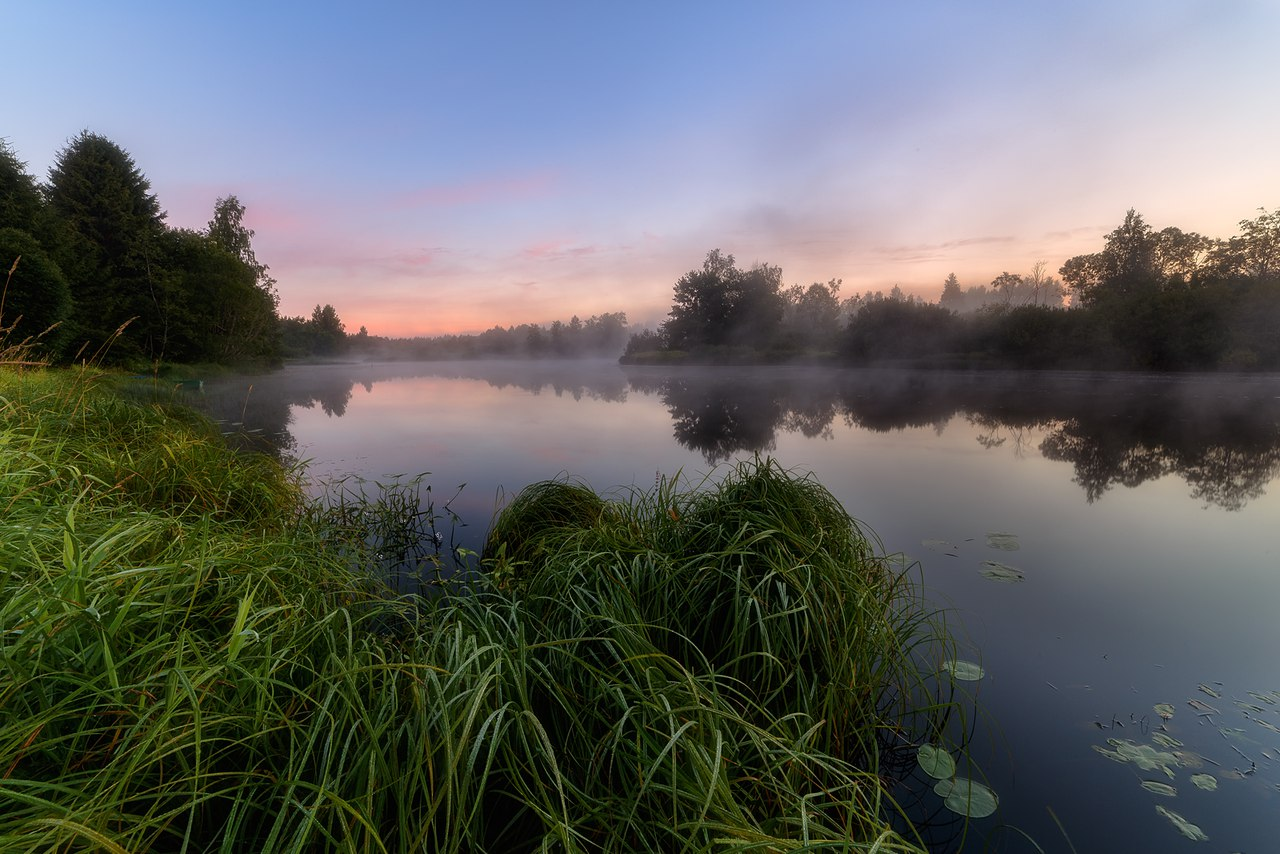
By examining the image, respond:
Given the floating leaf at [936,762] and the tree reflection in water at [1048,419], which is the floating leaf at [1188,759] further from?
the tree reflection in water at [1048,419]

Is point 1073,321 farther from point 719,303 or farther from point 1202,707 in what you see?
point 1202,707

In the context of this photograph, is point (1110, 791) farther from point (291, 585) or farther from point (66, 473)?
point (66, 473)

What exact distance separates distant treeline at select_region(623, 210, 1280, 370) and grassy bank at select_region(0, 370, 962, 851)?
121ft

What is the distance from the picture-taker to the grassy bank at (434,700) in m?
1.05

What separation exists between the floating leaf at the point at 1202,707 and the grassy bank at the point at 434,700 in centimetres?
113

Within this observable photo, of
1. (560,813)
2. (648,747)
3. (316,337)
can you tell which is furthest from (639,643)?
(316,337)

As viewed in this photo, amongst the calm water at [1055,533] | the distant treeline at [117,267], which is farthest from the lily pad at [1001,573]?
the distant treeline at [117,267]

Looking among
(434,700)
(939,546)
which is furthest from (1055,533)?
(434,700)

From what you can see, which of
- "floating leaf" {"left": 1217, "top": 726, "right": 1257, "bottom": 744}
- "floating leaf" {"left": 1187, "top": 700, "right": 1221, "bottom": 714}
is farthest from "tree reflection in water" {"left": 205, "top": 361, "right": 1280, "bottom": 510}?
"floating leaf" {"left": 1217, "top": 726, "right": 1257, "bottom": 744}

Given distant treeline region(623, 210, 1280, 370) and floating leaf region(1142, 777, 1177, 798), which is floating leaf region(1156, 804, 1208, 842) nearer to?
floating leaf region(1142, 777, 1177, 798)

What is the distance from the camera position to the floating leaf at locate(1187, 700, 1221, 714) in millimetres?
2232

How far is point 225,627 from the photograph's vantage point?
179 cm

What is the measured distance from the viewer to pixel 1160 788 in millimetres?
1817

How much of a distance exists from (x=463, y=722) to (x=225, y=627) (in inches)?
47.6
